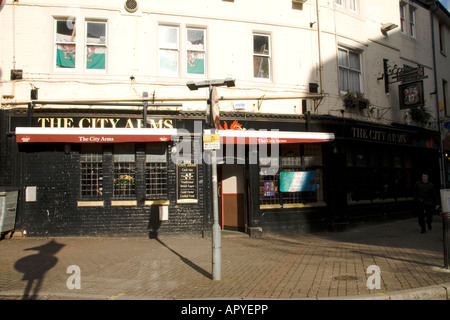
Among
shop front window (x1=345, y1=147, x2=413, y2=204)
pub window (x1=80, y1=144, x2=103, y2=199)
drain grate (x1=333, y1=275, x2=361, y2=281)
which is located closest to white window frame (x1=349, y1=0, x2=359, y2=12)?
shop front window (x1=345, y1=147, x2=413, y2=204)

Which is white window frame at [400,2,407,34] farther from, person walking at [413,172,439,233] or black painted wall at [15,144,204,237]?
black painted wall at [15,144,204,237]

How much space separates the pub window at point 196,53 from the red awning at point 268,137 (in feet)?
7.94

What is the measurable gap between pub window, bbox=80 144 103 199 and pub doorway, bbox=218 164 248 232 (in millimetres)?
4078

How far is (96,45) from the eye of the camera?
36.2 ft

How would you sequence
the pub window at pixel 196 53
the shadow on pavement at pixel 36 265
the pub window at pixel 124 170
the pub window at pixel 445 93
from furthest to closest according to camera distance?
the pub window at pixel 445 93 → the pub window at pixel 196 53 → the pub window at pixel 124 170 → the shadow on pavement at pixel 36 265

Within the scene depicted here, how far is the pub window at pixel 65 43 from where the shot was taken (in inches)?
430

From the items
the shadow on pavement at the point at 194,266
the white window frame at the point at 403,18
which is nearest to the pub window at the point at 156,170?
the shadow on pavement at the point at 194,266

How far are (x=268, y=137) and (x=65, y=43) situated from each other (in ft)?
23.3

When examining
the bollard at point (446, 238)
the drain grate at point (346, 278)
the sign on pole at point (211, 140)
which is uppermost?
the sign on pole at point (211, 140)

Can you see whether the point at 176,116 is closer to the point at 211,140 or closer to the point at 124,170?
the point at 124,170

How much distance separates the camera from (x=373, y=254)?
27.3 ft

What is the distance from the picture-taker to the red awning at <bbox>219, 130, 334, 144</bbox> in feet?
35.3

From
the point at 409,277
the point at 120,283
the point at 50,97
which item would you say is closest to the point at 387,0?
the point at 409,277

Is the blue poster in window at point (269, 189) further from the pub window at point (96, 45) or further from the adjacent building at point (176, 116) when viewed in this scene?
the pub window at point (96, 45)
